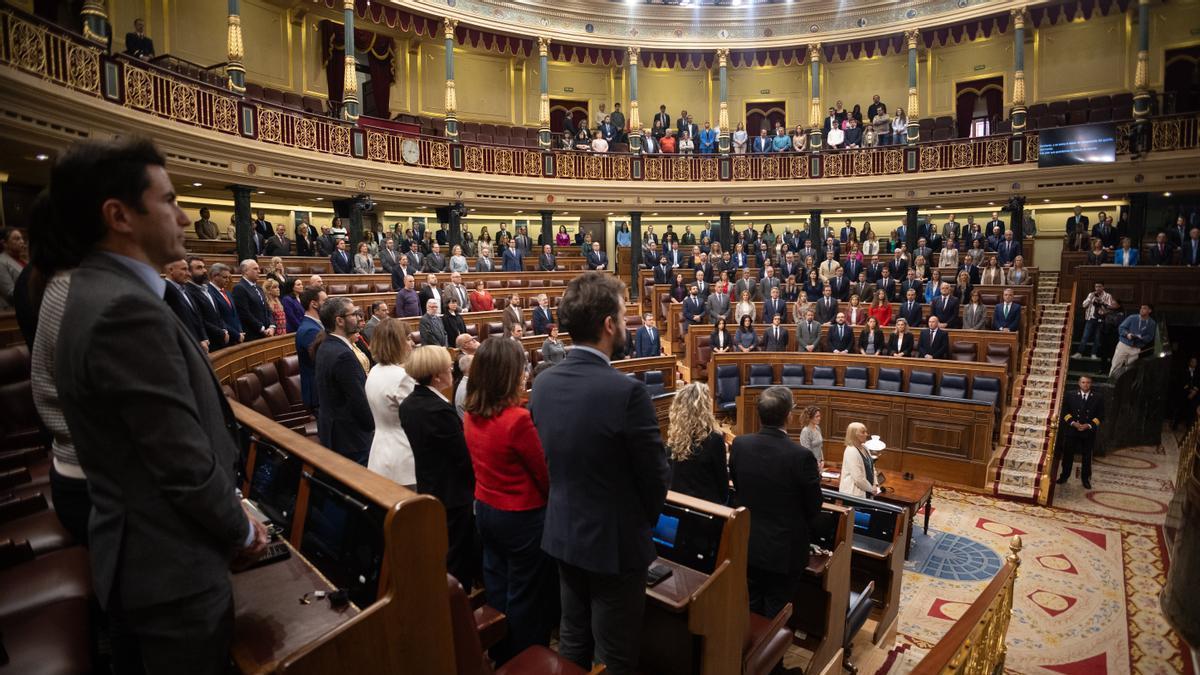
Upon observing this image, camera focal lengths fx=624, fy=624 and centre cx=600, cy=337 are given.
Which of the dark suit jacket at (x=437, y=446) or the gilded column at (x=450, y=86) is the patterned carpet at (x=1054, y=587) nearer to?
the dark suit jacket at (x=437, y=446)

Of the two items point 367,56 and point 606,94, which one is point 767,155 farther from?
point 367,56

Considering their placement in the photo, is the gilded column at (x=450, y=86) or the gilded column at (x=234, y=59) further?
the gilded column at (x=450, y=86)

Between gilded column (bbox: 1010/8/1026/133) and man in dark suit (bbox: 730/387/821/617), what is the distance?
44.0ft

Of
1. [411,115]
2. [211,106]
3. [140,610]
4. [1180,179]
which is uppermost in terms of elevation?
[411,115]

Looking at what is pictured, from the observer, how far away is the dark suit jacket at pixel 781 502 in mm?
2623

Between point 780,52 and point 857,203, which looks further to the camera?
point 780,52

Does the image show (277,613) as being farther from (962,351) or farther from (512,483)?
(962,351)

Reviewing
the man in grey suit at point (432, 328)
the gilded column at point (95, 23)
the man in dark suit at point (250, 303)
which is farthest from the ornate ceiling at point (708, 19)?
the man in dark suit at point (250, 303)

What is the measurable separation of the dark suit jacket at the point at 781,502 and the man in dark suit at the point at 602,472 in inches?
43.7

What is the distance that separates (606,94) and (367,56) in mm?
6085

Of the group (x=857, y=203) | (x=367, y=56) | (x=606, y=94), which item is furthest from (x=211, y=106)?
(x=857, y=203)

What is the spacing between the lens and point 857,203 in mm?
13992

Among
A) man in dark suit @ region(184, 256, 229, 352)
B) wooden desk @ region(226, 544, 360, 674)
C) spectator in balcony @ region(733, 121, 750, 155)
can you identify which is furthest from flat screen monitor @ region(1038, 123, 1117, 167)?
wooden desk @ region(226, 544, 360, 674)

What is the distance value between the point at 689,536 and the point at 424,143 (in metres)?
11.7
